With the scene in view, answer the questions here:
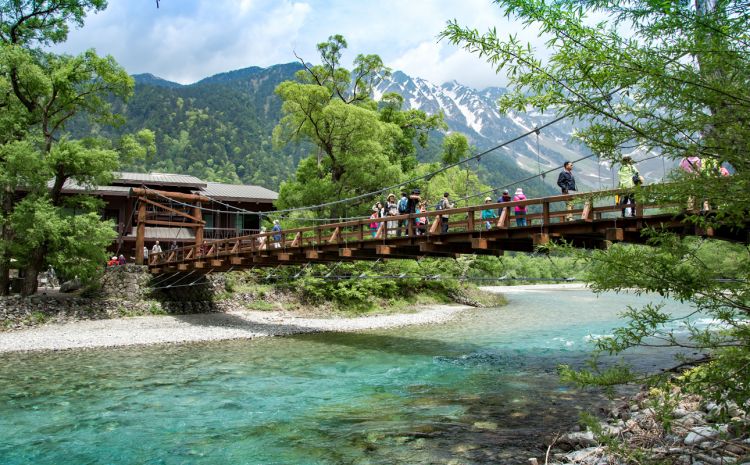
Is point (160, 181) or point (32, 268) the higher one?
point (160, 181)

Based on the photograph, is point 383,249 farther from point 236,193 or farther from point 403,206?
point 236,193

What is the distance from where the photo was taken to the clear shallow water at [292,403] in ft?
21.4

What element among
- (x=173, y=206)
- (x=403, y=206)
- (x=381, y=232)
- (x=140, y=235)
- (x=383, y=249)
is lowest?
(x=383, y=249)

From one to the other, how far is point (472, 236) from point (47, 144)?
15394 millimetres

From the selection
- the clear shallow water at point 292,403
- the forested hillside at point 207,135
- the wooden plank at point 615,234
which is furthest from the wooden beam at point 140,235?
the forested hillside at point 207,135

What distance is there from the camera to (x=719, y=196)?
364 cm

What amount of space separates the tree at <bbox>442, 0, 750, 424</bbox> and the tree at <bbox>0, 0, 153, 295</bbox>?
1740 centimetres

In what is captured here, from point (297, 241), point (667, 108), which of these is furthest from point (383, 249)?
point (667, 108)

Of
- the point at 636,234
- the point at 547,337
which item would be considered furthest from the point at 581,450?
the point at 547,337

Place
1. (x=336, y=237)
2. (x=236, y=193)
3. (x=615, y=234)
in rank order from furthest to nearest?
(x=236, y=193)
(x=336, y=237)
(x=615, y=234)

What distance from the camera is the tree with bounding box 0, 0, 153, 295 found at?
17.8 metres

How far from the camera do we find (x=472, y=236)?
1223 centimetres

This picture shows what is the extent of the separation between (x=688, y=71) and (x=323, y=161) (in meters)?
22.5

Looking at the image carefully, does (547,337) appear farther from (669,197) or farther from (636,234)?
(669,197)
